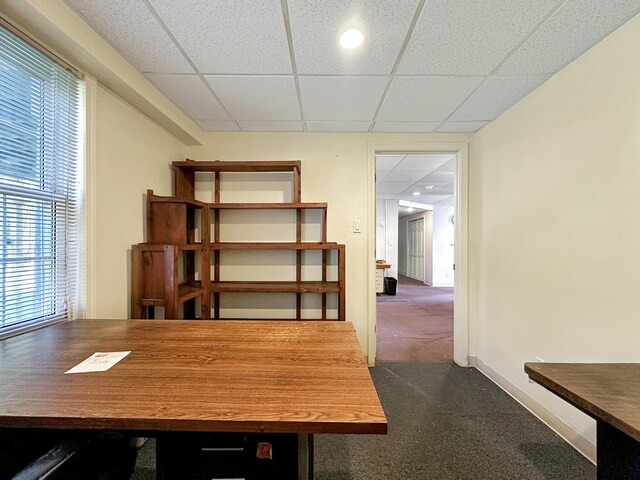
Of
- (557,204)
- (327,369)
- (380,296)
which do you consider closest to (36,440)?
(327,369)

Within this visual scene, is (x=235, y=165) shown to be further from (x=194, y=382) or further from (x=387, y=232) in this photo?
(x=387, y=232)

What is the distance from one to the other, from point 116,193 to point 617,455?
273 centimetres

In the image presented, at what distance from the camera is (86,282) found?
5.29 feet

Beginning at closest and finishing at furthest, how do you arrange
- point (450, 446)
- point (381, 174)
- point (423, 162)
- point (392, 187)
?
1. point (450, 446)
2. point (423, 162)
3. point (381, 174)
4. point (392, 187)

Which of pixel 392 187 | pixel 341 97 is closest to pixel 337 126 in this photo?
pixel 341 97

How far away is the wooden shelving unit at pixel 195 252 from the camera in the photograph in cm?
192

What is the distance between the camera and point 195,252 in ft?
9.16

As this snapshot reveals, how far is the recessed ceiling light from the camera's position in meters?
1.41

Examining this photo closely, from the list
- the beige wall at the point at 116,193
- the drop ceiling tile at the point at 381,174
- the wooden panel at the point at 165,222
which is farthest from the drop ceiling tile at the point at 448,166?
the beige wall at the point at 116,193

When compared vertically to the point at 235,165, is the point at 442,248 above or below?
below

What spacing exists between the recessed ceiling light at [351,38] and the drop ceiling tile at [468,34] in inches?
11.2

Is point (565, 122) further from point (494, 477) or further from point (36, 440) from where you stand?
point (36, 440)

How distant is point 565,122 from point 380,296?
513cm

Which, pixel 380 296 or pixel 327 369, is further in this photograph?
pixel 380 296
